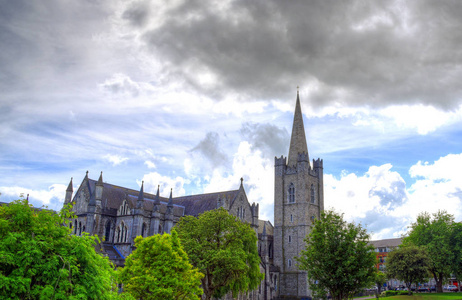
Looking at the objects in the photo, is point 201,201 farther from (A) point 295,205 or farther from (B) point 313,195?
(B) point 313,195

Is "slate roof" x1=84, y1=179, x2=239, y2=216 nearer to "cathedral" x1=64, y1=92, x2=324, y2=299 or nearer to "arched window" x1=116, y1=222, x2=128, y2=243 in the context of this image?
"cathedral" x1=64, y1=92, x2=324, y2=299

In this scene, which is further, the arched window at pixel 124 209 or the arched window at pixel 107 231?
the arched window at pixel 124 209

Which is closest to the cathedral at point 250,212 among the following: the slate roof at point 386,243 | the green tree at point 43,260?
the green tree at point 43,260

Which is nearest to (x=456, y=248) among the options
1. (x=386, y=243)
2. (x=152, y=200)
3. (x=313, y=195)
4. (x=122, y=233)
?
(x=313, y=195)

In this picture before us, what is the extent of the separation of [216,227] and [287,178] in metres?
39.4

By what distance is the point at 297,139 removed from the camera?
82000 millimetres

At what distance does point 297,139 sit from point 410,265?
112 feet

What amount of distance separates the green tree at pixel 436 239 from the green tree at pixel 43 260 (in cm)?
5710

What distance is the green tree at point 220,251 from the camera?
3947 cm

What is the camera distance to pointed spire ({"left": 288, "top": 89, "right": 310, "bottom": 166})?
80.8 metres

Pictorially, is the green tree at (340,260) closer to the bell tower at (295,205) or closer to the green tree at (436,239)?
the green tree at (436,239)

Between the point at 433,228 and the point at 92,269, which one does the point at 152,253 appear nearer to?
the point at 92,269

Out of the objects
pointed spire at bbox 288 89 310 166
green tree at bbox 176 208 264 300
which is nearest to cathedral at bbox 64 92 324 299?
pointed spire at bbox 288 89 310 166

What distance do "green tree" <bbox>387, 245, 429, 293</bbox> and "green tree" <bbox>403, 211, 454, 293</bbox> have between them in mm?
1808
